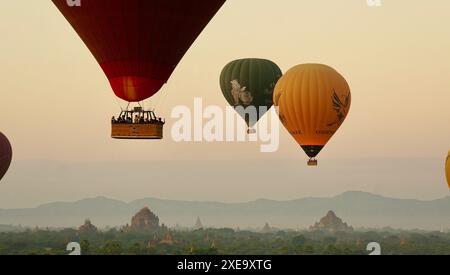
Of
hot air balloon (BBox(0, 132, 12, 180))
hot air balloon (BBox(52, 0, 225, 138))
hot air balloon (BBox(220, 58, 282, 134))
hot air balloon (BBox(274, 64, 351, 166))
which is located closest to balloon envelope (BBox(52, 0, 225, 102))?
hot air balloon (BBox(52, 0, 225, 138))

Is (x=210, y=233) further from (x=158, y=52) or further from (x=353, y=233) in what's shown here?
(x=158, y=52)

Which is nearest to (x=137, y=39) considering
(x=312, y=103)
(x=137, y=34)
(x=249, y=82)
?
(x=137, y=34)

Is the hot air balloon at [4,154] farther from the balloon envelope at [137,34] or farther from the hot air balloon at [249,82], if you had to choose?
the balloon envelope at [137,34]

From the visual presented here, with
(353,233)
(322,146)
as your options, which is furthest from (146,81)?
(353,233)

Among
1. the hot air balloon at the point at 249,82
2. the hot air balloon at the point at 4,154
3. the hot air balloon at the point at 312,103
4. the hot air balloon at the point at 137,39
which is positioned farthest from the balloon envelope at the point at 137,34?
the hot air balloon at the point at 4,154

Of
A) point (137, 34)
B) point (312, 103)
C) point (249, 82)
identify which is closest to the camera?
point (137, 34)

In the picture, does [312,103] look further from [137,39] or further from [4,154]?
[4,154]

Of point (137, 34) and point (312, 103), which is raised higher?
point (137, 34)
